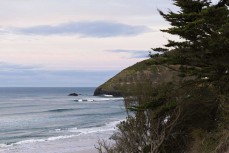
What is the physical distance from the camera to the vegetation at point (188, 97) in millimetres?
18281

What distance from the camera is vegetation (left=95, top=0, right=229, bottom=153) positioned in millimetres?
18281

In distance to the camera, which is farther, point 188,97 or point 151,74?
point 151,74

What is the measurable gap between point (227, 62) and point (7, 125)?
122 feet

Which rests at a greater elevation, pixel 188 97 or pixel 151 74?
pixel 151 74

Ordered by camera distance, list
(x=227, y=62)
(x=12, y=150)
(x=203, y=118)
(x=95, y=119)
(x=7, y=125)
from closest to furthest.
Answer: (x=227, y=62), (x=203, y=118), (x=12, y=150), (x=7, y=125), (x=95, y=119)

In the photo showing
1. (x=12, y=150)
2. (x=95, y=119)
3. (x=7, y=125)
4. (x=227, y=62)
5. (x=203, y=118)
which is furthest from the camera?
(x=95, y=119)

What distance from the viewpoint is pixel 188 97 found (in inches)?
762

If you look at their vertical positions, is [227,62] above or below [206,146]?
above

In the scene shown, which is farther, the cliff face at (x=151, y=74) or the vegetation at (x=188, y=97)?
the cliff face at (x=151, y=74)

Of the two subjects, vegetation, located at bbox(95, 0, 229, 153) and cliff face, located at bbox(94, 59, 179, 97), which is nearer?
vegetation, located at bbox(95, 0, 229, 153)

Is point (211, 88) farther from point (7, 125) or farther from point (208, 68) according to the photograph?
point (7, 125)

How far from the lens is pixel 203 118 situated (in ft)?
65.2

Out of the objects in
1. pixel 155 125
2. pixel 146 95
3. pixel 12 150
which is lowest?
pixel 12 150

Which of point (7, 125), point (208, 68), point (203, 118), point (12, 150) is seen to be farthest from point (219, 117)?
point (7, 125)
